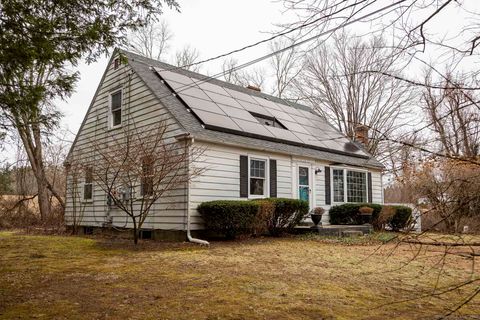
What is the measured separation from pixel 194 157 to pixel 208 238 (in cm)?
231

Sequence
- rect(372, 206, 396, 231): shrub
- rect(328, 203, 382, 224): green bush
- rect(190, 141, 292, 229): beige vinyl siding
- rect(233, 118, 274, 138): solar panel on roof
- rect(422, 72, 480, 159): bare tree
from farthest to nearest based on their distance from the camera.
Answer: rect(372, 206, 396, 231): shrub → rect(328, 203, 382, 224): green bush → rect(233, 118, 274, 138): solar panel on roof → rect(190, 141, 292, 229): beige vinyl siding → rect(422, 72, 480, 159): bare tree

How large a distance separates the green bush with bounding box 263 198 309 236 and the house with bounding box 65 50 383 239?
1115 mm

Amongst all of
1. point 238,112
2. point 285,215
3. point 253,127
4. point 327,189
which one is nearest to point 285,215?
point 285,215

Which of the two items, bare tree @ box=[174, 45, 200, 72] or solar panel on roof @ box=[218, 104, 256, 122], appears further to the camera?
bare tree @ box=[174, 45, 200, 72]

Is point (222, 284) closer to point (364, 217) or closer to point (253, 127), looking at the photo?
point (253, 127)

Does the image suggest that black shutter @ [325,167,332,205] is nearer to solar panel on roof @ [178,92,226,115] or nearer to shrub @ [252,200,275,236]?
shrub @ [252,200,275,236]

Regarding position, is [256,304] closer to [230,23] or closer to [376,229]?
[230,23]

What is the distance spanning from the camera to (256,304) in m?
4.17

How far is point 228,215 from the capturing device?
9578mm

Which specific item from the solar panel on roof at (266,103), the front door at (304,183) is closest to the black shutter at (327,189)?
the front door at (304,183)

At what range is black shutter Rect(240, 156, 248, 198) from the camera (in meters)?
11.3

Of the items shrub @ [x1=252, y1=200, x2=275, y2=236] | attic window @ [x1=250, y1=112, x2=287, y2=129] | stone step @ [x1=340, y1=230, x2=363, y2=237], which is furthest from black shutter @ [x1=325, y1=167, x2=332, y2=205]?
shrub @ [x1=252, y1=200, x2=275, y2=236]

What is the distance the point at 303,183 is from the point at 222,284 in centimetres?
885

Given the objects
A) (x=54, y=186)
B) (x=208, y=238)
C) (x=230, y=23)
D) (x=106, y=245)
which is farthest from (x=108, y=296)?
(x=54, y=186)
